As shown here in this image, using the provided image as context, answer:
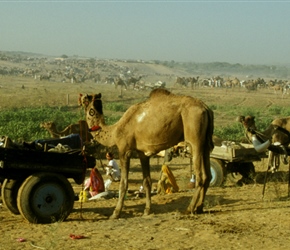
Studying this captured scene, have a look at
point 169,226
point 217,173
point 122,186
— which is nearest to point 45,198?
point 122,186

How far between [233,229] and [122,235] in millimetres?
1847

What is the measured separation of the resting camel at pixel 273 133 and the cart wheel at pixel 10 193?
525cm

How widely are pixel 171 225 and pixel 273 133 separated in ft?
19.1

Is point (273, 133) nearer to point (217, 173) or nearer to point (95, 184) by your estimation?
point (217, 173)

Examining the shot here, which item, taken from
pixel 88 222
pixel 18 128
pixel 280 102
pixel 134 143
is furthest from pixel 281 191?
pixel 280 102

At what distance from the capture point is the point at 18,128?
27.7 m

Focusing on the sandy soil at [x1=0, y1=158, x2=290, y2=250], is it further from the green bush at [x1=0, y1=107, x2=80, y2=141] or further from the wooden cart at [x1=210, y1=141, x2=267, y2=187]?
the green bush at [x1=0, y1=107, x2=80, y2=141]

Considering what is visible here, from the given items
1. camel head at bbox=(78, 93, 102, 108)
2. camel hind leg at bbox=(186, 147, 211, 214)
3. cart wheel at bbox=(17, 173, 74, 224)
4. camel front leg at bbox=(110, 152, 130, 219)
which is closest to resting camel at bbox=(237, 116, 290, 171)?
camel hind leg at bbox=(186, 147, 211, 214)

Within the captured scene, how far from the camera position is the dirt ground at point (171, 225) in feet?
30.4

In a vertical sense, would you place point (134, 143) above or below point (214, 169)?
above

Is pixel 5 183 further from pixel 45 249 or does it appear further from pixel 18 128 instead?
pixel 18 128

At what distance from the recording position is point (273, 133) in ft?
50.3

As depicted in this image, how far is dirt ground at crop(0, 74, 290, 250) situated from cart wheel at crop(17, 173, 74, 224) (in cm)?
20

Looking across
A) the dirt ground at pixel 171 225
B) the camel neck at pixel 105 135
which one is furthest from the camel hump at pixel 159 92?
the dirt ground at pixel 171 225
